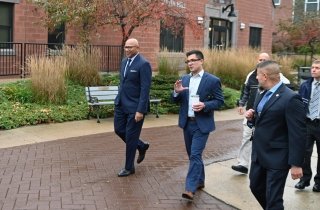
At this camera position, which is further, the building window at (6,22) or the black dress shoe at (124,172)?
the building window at (6,22)

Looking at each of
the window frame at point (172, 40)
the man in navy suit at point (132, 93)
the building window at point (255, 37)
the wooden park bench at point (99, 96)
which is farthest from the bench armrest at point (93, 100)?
the building window at point (255, 37)

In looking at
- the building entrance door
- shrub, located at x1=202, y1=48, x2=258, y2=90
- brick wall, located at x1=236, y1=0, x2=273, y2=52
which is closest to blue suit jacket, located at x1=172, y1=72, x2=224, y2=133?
shrub, located at x1=202, y1=48, x2=258, y2=90

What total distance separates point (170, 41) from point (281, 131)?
Answer: 66.4 feet

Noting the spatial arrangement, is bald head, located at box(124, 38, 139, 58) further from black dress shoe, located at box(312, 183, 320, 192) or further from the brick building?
the brick building

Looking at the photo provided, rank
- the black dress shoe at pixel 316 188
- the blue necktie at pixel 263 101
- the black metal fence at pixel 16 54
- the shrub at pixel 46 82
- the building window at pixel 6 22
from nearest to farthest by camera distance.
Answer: the blue necktie at pixel 263 101 < the black dress shoe at pixel 316 188 < the shrub at pixel 46 82 < the black metal fence at pixel 16 54 < the building window at pixel 6 22

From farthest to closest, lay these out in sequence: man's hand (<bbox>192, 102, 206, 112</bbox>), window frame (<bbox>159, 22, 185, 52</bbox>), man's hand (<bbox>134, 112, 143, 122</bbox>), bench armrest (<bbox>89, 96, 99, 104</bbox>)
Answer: window frame (<bbox>159, 22, 185, 52</bbox>) < bench armrest (<bbox>89, 96, 99, 104</bbox>) < man's hand (<bbox>134, 112, 143, 122</bbox>) < man's hand (<bbox>192, 102, 206, 112</bbox>)

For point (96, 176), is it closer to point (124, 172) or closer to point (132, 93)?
point (124, 172)

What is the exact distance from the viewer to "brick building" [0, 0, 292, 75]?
17.6m

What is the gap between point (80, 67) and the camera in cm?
1406

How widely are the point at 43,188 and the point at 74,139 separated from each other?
10.8 feet

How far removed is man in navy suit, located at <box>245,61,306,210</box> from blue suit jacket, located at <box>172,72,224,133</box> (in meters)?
1.37

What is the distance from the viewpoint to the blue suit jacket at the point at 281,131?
14.2 feet

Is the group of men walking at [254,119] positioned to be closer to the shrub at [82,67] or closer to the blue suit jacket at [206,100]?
the blue suit jacket at [206,100]

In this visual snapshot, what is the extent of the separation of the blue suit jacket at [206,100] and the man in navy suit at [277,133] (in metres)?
1.37
